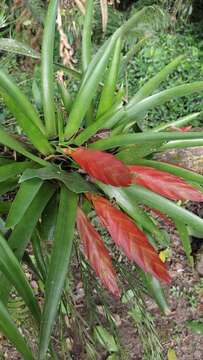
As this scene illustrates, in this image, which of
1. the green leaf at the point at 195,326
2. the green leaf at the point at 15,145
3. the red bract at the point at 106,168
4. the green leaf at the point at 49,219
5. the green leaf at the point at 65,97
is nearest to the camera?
the red bract at the point at 106,168

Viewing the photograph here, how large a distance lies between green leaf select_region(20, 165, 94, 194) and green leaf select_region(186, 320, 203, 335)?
138 cm

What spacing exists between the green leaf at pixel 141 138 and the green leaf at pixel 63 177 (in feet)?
0.27

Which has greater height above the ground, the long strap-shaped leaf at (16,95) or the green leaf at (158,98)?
the long strap-shaped leaf at (16,95)

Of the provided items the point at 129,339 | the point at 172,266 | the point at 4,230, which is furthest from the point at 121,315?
the point at 4,230

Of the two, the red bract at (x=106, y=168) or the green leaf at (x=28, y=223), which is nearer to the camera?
the red bract at (x=106, y=168)

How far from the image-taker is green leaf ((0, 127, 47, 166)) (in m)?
0.86

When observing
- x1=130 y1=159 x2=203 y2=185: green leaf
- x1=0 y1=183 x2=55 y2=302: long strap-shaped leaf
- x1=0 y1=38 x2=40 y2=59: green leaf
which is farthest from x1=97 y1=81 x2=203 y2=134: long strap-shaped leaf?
x1=0 y1=38 x2=40 y2=59: green leaf

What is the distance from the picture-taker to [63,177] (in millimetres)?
901

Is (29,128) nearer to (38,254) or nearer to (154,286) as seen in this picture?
(38,254)

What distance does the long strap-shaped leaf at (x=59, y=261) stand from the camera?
806 mm

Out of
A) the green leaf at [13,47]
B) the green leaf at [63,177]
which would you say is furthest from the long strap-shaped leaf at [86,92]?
the green leaf at [13,47]

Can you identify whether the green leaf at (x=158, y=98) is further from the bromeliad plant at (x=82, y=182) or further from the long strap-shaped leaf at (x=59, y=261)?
the long strap-shaped leaf at (x=59, y=261)

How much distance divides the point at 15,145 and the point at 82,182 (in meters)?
0.15

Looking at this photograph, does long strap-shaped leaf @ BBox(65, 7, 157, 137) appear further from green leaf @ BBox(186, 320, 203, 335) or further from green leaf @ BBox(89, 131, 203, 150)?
green leaf @ BBox(186, 320, 203, 335)
